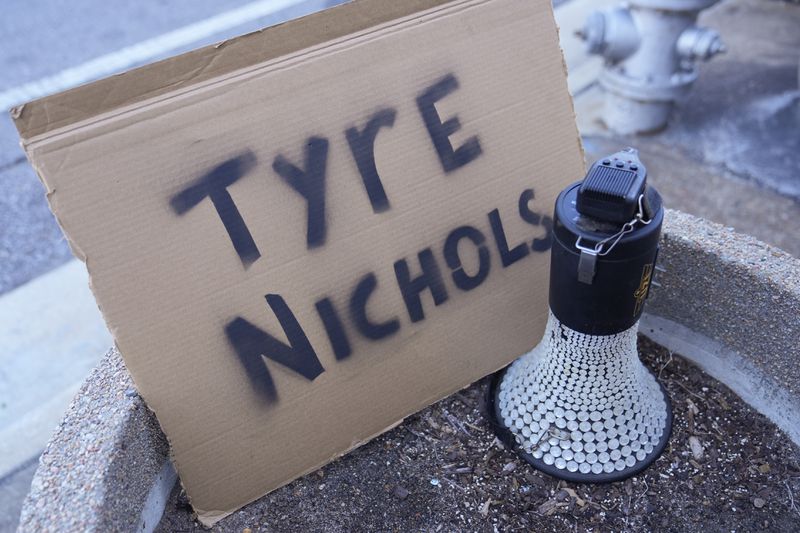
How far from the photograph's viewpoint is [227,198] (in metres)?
1.47

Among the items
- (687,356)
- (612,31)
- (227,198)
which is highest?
(227,198)

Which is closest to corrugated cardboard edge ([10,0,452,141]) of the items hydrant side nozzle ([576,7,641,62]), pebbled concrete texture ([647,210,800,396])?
pebbled concrete texture ([647,210,800,396])

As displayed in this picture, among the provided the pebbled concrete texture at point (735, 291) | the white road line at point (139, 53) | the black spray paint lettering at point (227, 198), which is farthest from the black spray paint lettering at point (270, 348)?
the white road line at point (139, 53)

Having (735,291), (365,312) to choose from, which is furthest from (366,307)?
(735,291)

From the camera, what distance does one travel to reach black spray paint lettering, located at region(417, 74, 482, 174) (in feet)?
5.45

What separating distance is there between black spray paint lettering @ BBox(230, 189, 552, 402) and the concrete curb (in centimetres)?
28

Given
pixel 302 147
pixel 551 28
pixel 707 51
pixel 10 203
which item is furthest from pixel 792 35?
pixel 10 203

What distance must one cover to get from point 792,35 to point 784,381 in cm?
334

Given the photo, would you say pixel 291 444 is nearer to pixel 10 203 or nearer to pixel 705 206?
pixel 705 206

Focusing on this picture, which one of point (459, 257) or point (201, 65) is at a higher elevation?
point (201, 65)

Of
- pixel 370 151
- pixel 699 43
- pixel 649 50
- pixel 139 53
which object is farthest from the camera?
pixel 139 53

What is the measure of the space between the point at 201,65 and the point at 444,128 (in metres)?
0.64

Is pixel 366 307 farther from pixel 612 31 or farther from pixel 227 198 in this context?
pixel 612 31

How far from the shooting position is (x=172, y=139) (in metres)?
1.41
